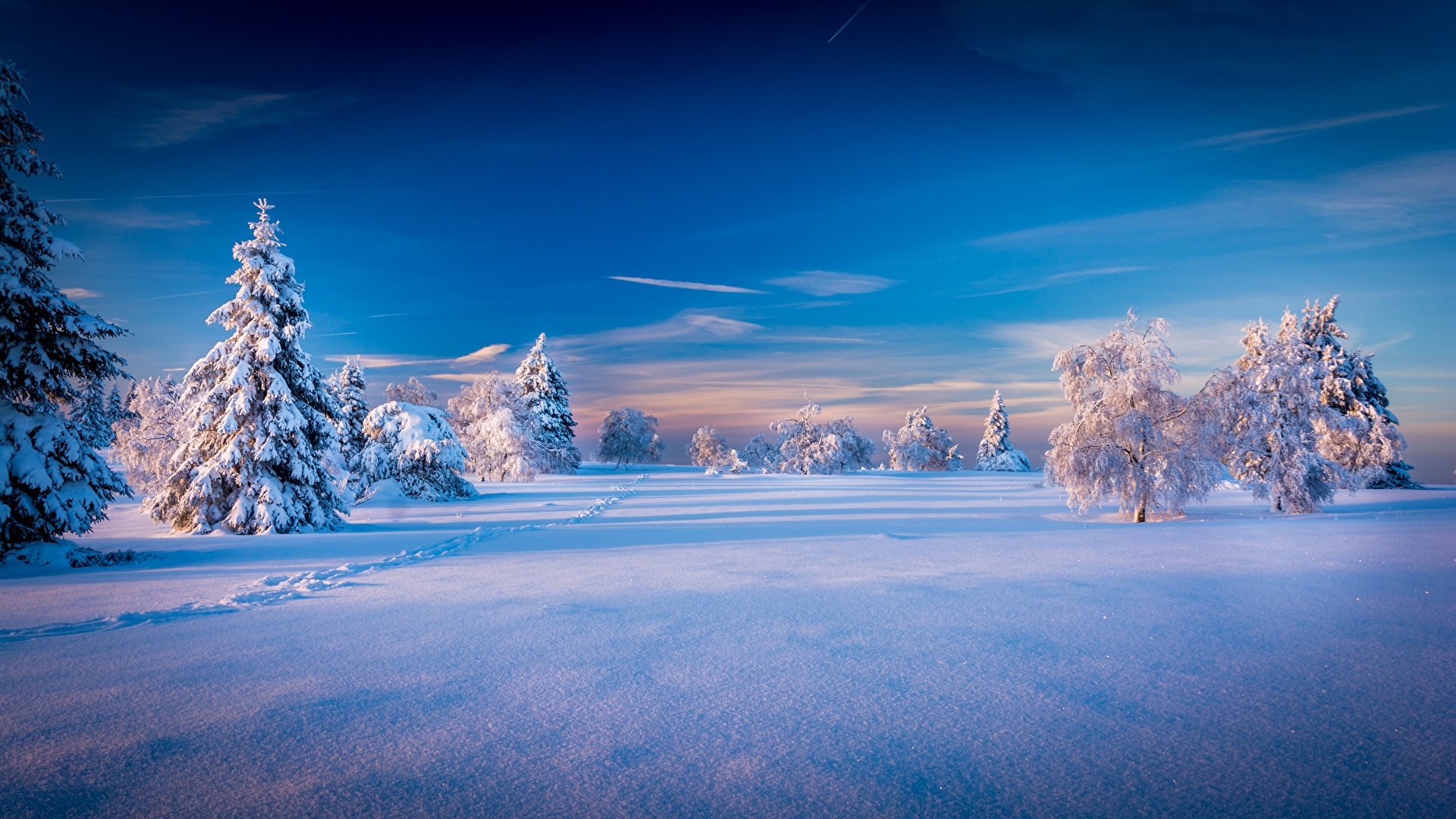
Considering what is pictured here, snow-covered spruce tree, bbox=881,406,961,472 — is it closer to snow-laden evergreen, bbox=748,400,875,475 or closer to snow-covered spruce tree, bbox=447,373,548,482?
snow-laden evergreen, bbox=748,400,875,475

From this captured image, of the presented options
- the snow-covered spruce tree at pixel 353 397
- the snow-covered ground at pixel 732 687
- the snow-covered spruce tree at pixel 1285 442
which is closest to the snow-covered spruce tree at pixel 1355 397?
the snow-covered spruce tree at pixel 1285 442

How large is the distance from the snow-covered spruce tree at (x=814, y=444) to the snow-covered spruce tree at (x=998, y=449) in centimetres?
1805

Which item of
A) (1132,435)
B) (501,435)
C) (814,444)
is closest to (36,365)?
(1132,435)

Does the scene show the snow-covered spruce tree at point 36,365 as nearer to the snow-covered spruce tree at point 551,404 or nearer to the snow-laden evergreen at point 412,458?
the snow-laden evergreen at point 412,458

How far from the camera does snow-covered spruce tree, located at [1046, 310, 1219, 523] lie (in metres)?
17.9

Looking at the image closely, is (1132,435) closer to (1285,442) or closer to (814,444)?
(1285,442)

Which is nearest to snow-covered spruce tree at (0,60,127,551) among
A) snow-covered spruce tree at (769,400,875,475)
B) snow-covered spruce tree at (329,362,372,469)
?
snow-covered spruce tree at (329,362,372,469)

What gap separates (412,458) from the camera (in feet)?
90.7

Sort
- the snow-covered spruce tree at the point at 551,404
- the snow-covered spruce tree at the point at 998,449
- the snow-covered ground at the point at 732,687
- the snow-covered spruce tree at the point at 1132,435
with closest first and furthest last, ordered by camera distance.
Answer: the snow-covered ground at the point at 732,687 < the snow-covered spruce tree at the point at 1132,435 < the snow-covered spruce tree at the point at 551,404 < the snow-covered spruce tree at the point at 998,449

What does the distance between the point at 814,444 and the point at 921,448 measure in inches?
720

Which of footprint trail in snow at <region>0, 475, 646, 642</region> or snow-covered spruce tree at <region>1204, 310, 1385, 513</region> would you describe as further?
snow-covered spruce tree at <region>1204, 310, 1385, 513</region>

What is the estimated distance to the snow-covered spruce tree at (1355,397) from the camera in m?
31.8

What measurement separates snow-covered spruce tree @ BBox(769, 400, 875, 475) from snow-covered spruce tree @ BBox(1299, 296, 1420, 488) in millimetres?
33374

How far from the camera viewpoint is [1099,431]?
18.6 meters
